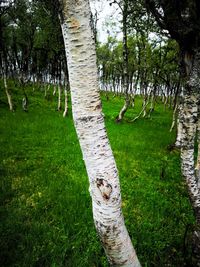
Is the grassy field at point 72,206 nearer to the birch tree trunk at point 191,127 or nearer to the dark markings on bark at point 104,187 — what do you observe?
the birch tree trunk at point 191,127

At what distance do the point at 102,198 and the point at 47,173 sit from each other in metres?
5.88

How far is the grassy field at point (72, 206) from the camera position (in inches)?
180

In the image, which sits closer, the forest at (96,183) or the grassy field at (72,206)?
the forest at (96,183)

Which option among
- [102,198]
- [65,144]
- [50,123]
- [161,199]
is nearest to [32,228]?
[102,198]

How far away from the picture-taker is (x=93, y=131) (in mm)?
2654

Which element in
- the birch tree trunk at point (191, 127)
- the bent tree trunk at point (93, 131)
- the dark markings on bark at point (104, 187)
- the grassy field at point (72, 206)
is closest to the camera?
the bent tree trunk at point (93, 131)

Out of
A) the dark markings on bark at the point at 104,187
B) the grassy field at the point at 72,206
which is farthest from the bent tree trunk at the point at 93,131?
the grassy field at the point at 72,206

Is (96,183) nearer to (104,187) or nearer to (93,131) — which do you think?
(104,187)

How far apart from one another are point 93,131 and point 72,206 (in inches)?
158

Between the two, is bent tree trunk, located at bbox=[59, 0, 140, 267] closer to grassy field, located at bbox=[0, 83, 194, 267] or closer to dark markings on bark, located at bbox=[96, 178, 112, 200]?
dark markings on bark, located at bbox=[96, 178, 112, 200]

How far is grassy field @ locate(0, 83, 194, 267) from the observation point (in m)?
4.58

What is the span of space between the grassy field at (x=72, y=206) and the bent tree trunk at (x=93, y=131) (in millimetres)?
1932

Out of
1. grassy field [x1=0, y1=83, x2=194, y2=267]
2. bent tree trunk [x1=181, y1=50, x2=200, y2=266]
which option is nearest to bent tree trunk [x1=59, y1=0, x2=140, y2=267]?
bent tree trunk [x1=181, y1=50, x2=200, y2=266]

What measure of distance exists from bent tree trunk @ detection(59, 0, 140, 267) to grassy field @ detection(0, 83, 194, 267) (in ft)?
6.34
